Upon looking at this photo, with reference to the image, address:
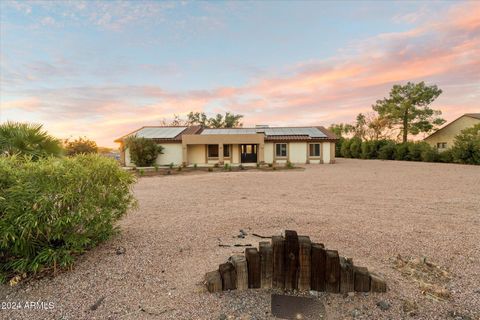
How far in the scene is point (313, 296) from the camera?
2.47 meters

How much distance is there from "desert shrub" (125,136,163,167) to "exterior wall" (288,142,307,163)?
45.1ft

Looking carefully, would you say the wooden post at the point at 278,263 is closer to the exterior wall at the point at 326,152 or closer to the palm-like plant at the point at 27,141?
the palm-like plant at the point at 27,141

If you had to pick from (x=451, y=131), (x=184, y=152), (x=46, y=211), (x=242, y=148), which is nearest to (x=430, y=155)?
(x=451, y=131)

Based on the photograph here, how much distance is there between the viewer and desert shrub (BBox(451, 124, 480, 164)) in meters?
21.1

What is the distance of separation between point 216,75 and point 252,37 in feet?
15.0

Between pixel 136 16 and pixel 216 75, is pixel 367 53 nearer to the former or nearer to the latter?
pixel 216 75

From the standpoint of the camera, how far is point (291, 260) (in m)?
2.54

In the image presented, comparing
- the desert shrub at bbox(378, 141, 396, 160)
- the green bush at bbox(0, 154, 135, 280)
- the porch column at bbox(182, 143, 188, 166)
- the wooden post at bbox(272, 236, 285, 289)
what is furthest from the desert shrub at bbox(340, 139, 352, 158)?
the green bush at bbox(0, 154, 135, 280)

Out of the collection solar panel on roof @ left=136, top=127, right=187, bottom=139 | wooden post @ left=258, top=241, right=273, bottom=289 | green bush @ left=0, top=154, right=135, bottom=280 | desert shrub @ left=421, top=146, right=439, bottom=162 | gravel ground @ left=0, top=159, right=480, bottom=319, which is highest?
solar panel on roof @ left=136, top=127, right=187, bottom=139

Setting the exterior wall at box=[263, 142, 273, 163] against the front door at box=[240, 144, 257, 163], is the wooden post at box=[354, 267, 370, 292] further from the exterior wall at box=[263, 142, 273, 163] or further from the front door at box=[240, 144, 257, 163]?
the front door at box=[240, 144, 257, 163]

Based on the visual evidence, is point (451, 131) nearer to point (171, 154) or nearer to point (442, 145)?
point (442, 145)

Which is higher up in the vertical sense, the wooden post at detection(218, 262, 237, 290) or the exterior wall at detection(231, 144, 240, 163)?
the exterior wall at detection(231, 144, 240, 163)

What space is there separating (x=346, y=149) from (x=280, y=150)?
18.3 metres

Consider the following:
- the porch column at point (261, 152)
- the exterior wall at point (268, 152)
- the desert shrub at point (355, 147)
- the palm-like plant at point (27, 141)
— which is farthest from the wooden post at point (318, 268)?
the desert shrub at point (355, 147)
